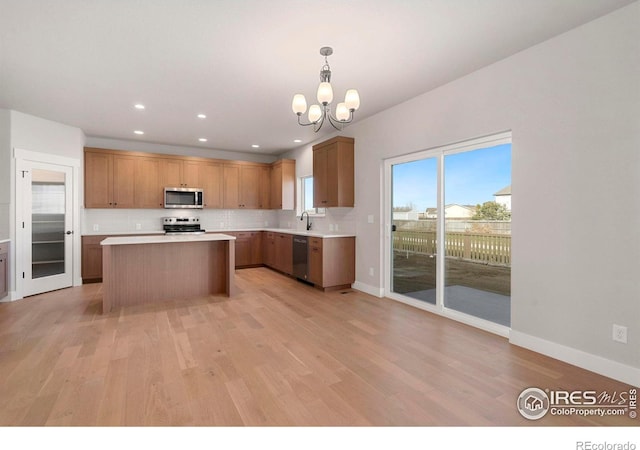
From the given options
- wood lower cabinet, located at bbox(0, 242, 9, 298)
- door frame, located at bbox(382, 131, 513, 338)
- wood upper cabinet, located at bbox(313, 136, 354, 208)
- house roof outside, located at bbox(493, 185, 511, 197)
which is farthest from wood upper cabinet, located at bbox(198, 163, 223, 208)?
house roof outside, located at bbox(493, 185, 511, 197)

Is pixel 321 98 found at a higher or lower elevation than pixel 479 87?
lower

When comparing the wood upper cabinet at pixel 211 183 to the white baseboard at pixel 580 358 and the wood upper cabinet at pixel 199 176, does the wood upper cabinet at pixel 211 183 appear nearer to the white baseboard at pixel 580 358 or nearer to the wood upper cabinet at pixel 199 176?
the wood upper cabinet at pixel 199 176

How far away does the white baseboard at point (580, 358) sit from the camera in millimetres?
2242

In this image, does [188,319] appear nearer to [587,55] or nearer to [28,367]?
[28,367]

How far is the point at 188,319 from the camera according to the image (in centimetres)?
358

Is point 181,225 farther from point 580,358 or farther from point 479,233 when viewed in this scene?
point 580,358

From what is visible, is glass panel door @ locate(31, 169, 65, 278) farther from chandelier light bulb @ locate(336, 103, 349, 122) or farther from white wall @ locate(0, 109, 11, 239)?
chandelier light bulb @ locate(336, 103, 349, 122)

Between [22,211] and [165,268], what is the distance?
7.74 ft

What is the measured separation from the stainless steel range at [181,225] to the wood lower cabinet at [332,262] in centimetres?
297

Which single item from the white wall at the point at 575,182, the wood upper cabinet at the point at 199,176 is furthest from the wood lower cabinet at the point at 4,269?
the white wall at the point at 575,182

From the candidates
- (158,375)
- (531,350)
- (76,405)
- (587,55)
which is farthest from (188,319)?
(587,55)

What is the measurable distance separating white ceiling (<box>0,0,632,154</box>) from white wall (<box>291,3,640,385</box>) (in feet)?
0.93

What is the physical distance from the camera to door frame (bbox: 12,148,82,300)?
4453mm
